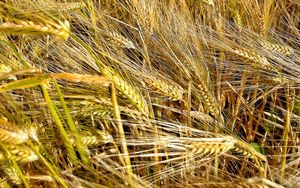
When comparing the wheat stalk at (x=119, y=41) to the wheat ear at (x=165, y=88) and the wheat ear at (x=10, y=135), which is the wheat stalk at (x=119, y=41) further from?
the wheat ear at (x=10, y=135)

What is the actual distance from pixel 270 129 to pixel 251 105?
9cm

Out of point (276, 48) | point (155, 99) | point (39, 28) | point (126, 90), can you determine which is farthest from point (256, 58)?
point (39, 28)

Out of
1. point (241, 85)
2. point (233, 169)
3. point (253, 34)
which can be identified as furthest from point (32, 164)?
point (253, 34)

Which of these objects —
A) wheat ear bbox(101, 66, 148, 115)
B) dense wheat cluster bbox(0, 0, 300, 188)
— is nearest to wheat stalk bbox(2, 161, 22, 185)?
dense wheat cluster bbox(0, 0, 300, 188)

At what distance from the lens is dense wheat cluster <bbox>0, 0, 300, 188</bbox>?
946 mm

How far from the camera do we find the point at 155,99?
1346 millimetres

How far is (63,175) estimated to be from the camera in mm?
971

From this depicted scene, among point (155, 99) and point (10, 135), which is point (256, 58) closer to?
point (155, 99)

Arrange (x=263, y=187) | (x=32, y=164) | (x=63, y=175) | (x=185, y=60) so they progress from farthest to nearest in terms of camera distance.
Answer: (x=185, y=60) → (x=32, y=164) → (x=63, y=175) → (x=263, y=187)

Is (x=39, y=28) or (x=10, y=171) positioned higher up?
(x=39, y=28)

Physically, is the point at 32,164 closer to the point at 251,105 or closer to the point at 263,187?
the point at 263,187

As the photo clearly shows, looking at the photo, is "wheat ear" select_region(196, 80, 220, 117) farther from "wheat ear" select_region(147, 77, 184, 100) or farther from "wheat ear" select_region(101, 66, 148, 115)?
"wheat ear" select_region(101, 66, 148, 115)

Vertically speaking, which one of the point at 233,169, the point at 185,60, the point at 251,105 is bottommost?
the point at 233,169

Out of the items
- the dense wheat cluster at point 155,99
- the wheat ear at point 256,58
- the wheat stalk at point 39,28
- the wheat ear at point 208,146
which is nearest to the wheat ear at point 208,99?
the dense wheat cluster at point 155,99
